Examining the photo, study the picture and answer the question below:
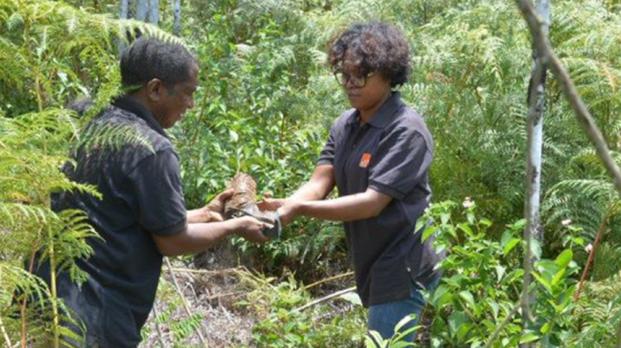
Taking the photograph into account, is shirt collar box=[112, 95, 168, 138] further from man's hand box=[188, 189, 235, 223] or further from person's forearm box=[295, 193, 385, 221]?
person's forearm box=[295, 193, 385, 221]

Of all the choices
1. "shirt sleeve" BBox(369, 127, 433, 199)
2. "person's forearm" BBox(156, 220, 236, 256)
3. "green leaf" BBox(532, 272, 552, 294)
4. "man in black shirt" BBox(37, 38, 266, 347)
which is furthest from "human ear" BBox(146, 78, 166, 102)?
"green leaf" BBox(532, 272, 552, 294)

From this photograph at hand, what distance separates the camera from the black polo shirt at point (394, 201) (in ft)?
13.9

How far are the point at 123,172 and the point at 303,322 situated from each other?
2.42 m

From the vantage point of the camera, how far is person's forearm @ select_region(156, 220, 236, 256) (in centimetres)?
370

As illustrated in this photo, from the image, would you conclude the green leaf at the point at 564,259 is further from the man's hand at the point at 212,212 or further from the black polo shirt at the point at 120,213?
the man's hand at the point at 212,212

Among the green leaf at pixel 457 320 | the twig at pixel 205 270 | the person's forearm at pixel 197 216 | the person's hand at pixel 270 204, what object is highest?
the person's hand at pixel 270 204

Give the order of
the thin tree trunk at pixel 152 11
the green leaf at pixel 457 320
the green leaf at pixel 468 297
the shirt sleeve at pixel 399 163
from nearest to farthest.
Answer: the green leaf at pixel 468 297, the green leaf at pixel 457 320, the shirt sleeve at pixel 399 163, the thin tree trunk at pixel 152 11

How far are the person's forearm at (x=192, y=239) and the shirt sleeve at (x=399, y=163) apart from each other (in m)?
0.70

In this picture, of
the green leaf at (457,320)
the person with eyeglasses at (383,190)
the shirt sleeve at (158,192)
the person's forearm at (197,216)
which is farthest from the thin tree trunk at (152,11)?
the green leaf at (457,320)

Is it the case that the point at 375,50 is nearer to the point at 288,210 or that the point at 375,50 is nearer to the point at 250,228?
the point at 288,210

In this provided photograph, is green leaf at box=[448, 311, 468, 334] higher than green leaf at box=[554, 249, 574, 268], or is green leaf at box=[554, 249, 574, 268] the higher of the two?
green leaf at box=[554, 249, 574, 268]

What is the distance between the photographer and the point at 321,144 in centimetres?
685

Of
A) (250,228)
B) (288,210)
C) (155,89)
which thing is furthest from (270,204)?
(155,89)

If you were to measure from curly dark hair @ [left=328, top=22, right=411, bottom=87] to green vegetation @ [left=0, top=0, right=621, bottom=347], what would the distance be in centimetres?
68
